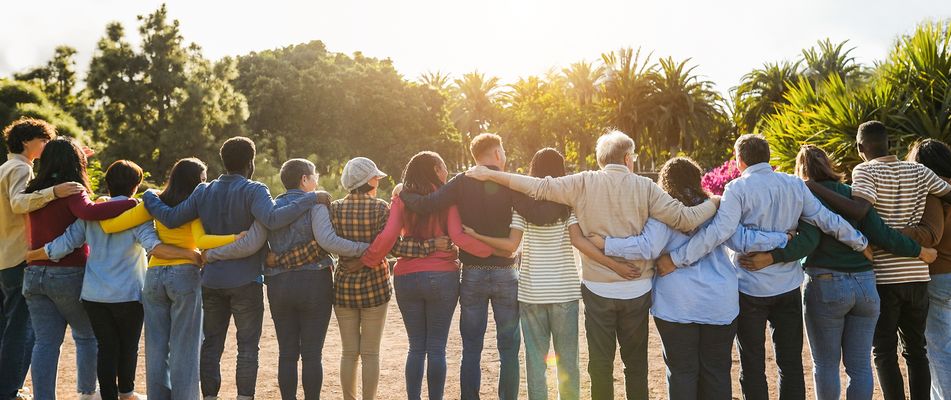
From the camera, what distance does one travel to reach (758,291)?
3.87 m

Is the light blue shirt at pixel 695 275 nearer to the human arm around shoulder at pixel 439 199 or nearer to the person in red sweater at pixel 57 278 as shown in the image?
the human arm around shoulder at pixel 439 199

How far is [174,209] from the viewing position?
13.6 ft

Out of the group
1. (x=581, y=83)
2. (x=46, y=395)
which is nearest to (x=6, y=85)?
(x=46, y=395)

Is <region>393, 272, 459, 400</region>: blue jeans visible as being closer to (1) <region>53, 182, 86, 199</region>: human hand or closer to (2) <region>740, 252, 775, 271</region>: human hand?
(2) <region>740, 252, 775, 271</region>: human hand

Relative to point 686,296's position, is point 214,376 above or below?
below

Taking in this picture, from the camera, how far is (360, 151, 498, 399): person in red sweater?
13.6 ft

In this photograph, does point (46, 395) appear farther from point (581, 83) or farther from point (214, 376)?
point (581, 83)

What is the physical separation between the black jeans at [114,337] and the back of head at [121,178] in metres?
0.73

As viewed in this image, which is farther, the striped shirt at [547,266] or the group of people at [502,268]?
the striped shirt at [547,266]

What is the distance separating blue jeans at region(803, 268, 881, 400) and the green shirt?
5 cm

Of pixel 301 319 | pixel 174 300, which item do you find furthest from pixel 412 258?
pixel 174 300

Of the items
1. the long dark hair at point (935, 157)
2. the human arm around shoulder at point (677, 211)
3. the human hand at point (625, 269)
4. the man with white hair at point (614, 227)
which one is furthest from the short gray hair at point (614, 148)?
the long dark hair at point (935, 157)

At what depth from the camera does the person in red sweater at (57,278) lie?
14.1 ft

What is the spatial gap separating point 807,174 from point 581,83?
54.4m
